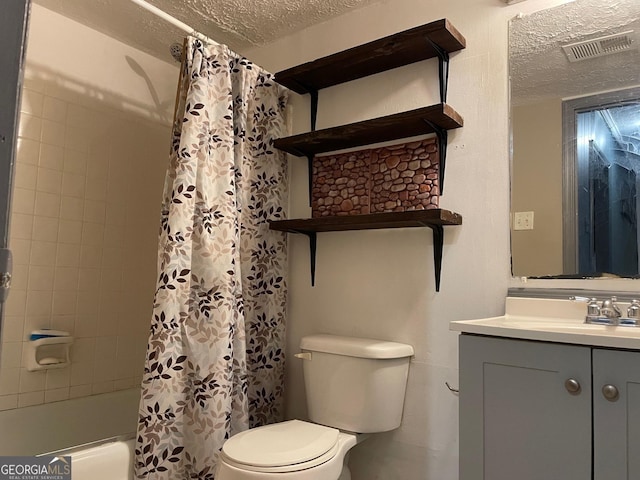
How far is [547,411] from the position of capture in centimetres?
114

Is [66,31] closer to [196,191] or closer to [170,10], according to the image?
[170,10]

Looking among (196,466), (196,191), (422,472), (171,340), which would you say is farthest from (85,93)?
(422,472)

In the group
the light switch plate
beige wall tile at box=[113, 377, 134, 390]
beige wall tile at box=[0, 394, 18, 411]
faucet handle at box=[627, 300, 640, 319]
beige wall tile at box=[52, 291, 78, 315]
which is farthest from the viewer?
beige wall tile at box=[113, 377, 134, 390]

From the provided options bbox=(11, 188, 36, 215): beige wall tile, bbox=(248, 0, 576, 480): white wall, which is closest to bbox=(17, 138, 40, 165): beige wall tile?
bbox=(11, 188, 36, 215): beige wall tile

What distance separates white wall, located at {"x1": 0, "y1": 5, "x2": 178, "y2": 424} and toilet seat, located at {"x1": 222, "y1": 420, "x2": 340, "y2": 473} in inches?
39.3

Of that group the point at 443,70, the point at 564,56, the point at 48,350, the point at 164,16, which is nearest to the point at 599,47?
the point at 564,56

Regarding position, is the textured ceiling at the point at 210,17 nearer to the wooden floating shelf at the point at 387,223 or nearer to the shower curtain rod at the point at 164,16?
the shower curtain rod at the point at 164,16

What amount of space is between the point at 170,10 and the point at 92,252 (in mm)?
1231

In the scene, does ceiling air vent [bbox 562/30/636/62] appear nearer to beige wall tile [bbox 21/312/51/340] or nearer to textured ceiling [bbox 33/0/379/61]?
textured ceiling [bbox 33/0/379/61]

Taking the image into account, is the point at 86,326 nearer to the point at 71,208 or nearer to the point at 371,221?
the point at 71,208

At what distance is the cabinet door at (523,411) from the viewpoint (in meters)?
1.10

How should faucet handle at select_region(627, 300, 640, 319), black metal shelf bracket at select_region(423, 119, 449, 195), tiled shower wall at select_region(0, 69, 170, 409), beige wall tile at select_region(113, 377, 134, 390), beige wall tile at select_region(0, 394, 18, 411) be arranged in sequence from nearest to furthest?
faucet handle at select_region(627, 300, 640, 319) < black metal shelf bracket at select_region(423, 119, 449, 195) < beige wall tile at select_region(0, 394, 18, 411) < tiled shower wall at select_region(0, 69, 170, 409) < beige wall tile at select_region(113, 377, 134, 390)

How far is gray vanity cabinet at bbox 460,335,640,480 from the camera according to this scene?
1.05 m

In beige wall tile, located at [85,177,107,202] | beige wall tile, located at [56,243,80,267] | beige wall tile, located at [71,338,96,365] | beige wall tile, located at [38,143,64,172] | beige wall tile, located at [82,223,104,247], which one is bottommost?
beige wall tile, located at [71,338,96,365]
